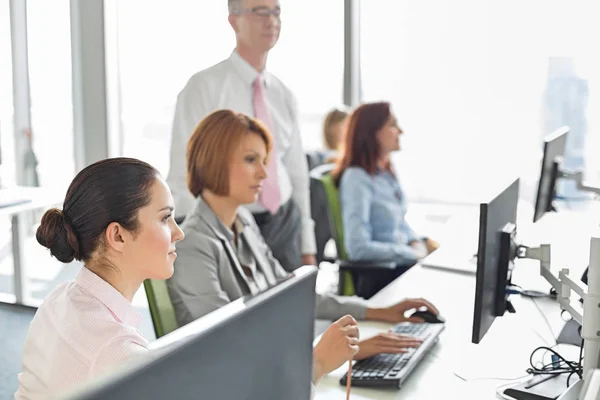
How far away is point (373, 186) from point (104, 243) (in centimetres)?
207

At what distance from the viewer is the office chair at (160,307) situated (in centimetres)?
182

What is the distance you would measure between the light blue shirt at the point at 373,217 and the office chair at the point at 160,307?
4.64 ft

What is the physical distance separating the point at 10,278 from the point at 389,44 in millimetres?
2826

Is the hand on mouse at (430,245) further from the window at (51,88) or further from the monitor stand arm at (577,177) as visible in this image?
the window at (51,88)

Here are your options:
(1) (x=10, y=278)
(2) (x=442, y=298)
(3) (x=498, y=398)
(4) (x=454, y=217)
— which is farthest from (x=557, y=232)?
(1) (x=10, y=278)

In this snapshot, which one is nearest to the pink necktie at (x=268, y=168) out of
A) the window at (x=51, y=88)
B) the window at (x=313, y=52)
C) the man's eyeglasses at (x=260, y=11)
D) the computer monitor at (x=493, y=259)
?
the man's eyeglasses at (x=260, y=11)

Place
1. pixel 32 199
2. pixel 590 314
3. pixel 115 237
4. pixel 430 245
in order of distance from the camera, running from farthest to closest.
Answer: pixel 430 245 < pixel 32 199 < pixel 590 314 < pixel 115 237

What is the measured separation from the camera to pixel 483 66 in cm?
476

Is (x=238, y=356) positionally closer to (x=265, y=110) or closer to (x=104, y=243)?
(x=104, y=243)

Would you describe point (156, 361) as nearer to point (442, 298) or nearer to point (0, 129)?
point (442, 298)

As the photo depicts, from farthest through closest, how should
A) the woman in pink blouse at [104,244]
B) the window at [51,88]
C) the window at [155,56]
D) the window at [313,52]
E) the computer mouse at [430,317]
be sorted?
the window at [313,52], the window at [155,56], the window at [51,88], the computer mouse at [430,317], the woman in pink blouse at [104,244]

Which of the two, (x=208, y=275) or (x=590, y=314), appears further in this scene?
(x=208, y=275)

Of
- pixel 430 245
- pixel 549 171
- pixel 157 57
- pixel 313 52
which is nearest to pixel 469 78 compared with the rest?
pixel 313 52

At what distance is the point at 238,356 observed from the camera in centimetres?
71
